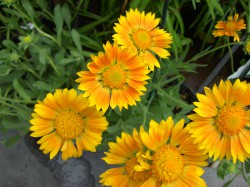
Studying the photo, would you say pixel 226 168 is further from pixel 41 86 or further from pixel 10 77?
pixel 10 77

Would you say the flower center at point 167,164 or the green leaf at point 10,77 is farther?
the green leaf at point 10,77

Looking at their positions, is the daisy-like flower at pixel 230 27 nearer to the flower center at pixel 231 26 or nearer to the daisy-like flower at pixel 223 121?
the flower center at pixel 231 26

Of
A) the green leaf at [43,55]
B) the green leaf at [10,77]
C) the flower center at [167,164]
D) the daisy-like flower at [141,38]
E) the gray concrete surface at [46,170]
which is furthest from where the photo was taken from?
the gray concrete surface at [46,170]

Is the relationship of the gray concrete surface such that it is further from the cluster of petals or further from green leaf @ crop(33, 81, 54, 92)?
the cluster of petals

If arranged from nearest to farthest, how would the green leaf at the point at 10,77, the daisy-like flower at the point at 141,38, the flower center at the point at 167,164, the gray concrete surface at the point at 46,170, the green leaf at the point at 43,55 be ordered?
the flower center at the point at 167,164
the daisy-like flower at the point at 141,38
the green leaf at the point at 43,55
the green leaf at the point at 10,77
the gray concrete surface at the point at 46,170

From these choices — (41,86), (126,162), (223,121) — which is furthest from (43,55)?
(223,121)

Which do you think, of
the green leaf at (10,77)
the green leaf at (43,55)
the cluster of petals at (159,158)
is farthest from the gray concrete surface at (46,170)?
the cluster of petals at (159,158)

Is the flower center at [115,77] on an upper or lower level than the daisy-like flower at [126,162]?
upper

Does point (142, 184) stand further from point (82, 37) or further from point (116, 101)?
point (82, 37)
